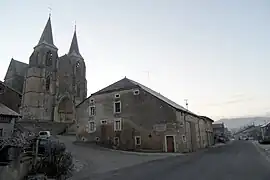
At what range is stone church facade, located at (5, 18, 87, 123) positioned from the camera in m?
59.6

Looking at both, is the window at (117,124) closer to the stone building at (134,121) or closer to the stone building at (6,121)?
the stone building at (134,121)

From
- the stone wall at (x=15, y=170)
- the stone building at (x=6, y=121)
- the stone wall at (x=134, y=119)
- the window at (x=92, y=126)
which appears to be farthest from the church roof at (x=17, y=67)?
the stone wall at (x=15, y=170)

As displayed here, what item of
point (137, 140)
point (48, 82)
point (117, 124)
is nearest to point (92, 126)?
point (117, 124)

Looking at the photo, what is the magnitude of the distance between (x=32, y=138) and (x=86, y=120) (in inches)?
938

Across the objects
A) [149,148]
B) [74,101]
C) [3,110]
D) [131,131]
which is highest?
[74,101]

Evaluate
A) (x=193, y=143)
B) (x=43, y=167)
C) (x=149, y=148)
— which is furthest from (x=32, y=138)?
(x=193, y=143)

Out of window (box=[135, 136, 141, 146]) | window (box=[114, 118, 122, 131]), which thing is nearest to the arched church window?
window (box=[114, 118, 122, 131])

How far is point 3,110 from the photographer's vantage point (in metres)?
21.5

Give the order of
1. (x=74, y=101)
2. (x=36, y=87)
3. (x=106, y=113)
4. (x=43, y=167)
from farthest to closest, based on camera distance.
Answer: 1. (x=74, y=101)
2. (x=36, y=87)
3. (x=106, y=113)
4. (x=43, y=167)

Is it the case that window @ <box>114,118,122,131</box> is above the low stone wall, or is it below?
above

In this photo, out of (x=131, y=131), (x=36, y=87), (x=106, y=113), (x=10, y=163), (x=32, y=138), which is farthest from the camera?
→ (x=36, y=87)

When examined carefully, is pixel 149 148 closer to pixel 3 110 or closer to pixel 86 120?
pixel 86 120

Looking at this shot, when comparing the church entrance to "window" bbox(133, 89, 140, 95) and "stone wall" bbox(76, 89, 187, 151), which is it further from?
"window" bbox(133, 89, 140, 95)

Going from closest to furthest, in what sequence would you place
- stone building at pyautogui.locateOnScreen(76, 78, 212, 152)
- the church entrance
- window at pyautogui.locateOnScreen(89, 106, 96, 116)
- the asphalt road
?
1. the asphalt road
2. stone building at pyautogui.locateOnScreen(76, 78, 212, 152)
3. window at pyautogui.locateOnScreen(89, 106, 96, 116)
4. the church entrance
